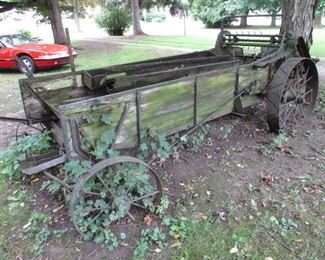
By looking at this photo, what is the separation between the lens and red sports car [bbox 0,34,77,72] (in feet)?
31.2

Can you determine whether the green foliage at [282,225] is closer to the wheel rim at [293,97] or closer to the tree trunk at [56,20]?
the wheel rim at [293,97]

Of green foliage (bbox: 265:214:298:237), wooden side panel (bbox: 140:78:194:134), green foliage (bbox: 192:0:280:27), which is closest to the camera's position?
green foliage (bbox: 265:214:298:237)

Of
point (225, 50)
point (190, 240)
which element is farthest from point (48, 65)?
point (190, 240)

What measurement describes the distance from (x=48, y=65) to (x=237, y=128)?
22.8 feet

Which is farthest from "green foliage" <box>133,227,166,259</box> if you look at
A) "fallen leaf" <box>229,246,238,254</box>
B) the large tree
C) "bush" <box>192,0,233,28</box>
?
"bush" <box>192,0,233,28</box>

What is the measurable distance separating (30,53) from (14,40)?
1.29 meters

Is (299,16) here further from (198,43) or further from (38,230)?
(198,43)

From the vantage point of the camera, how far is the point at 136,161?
2.77 meters

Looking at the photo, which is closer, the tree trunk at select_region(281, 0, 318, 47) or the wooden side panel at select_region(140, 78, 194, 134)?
the wooden side panel at select_region(140, 78, 194, 134)

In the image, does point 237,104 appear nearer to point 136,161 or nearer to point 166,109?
point 166,109

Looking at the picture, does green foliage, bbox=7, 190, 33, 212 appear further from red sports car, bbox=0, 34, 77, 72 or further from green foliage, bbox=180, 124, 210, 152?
red sports car, bbox=0, 34, 77, 72

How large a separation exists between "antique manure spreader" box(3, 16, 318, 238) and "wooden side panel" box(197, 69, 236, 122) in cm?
1

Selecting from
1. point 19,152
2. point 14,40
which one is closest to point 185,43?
point 14,40

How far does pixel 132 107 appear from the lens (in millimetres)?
2902
